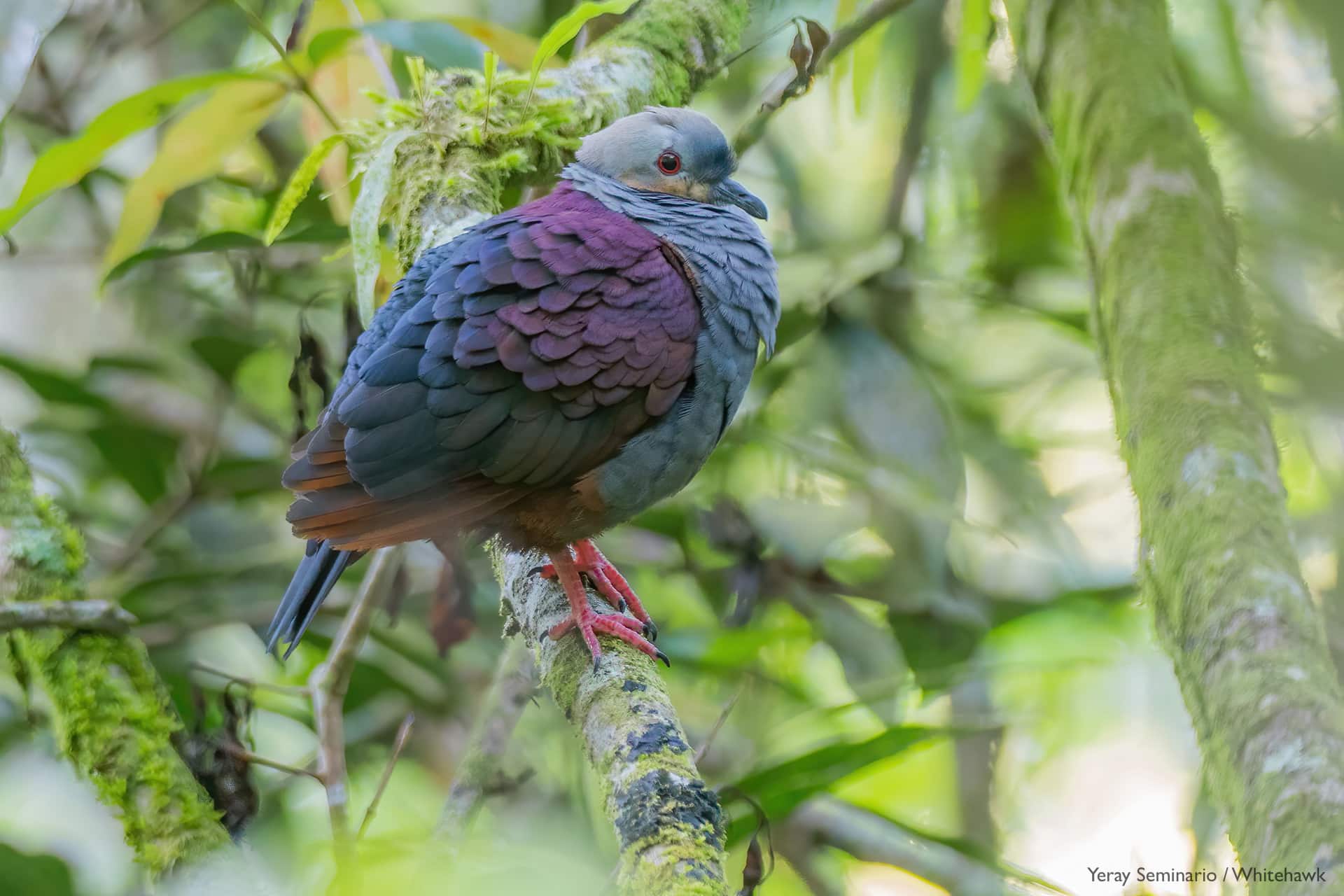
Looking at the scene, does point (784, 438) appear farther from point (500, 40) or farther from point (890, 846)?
point (500, 40)

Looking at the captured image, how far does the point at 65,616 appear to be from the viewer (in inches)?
100

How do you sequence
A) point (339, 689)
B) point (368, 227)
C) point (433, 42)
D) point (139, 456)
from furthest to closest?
point (139, 456) < point (433, 42) < point (339, 689) < point (368, 227)

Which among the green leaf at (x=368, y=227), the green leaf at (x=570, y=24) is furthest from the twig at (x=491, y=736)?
the green leaf at (x=570, y=24)

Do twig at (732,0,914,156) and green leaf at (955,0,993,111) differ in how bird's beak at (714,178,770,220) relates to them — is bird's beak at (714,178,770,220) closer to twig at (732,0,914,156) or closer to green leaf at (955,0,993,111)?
twig at (732,0,914,156)

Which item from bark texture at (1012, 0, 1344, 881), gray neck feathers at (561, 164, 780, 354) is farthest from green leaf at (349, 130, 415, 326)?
bark texture at (1012, 0, 1344, 881)

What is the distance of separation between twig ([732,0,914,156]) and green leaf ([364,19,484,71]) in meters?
0.85

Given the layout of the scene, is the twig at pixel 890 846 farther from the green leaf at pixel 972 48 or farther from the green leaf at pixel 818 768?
the green leaf at pixel 972 48

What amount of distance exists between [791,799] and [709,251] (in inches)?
55.4

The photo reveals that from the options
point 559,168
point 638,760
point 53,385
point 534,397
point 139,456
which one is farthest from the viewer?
point 139,456

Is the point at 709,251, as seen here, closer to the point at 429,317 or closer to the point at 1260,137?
the point at 429,317

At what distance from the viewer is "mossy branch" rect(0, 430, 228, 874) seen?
93.9 inches

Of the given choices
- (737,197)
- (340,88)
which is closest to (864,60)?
(737,197)

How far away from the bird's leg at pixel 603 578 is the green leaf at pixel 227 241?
1.44 meters

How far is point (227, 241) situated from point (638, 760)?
8.12 ft
